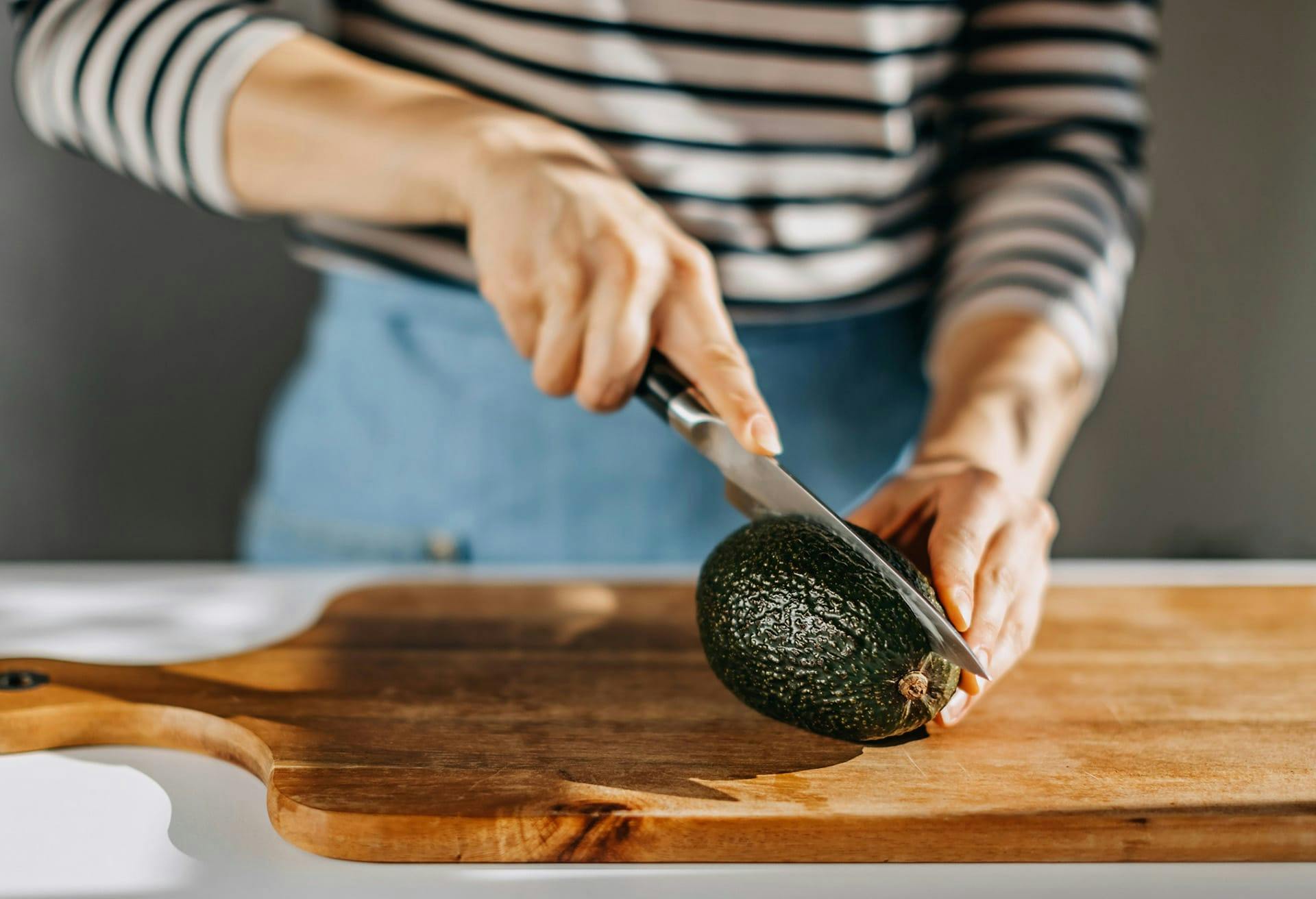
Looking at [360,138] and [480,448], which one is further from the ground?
[360,138]

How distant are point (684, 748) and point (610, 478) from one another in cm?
59

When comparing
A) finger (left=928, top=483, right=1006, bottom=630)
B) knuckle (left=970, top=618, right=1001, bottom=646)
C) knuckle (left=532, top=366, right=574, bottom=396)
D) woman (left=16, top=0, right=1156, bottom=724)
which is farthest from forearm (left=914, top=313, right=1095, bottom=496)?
knuckle (left=532, top=366, right=574, bottom=396)

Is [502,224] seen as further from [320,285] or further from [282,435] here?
[320,285]

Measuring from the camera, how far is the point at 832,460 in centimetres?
152

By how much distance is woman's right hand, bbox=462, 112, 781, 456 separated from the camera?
3.17 ft

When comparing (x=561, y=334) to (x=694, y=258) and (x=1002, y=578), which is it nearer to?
(x=694, y=258)

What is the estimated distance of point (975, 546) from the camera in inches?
36.9

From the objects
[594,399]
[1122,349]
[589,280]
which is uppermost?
[589,280]

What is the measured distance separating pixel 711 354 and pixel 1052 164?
0.79 meters

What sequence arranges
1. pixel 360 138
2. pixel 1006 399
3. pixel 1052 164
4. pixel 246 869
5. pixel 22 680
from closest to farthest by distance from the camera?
pixel 246 869 < pixel 22 680 < pixel 360 138 < pixel 1006 399 < pixel 1052 164

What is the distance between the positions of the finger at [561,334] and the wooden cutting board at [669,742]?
27 cm

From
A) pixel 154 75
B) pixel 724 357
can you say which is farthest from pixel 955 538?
pixel 154 75

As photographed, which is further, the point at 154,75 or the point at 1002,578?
the point at 154,75

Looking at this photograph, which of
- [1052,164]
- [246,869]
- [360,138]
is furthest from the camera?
[1052,164]
